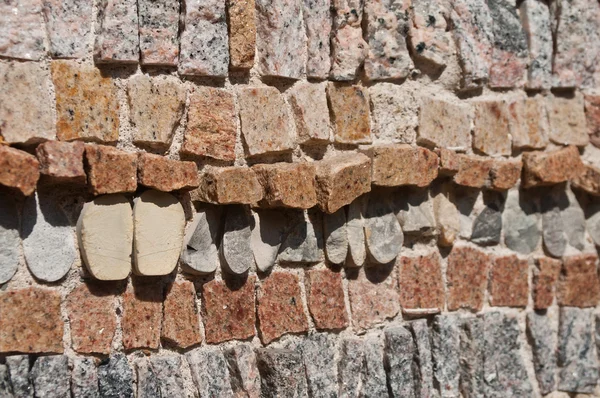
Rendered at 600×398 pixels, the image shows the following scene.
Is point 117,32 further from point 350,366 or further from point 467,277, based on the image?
point 467,277

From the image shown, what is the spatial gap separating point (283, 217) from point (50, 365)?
690 mm

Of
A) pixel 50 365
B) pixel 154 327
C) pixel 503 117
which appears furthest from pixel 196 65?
pixel 503 117

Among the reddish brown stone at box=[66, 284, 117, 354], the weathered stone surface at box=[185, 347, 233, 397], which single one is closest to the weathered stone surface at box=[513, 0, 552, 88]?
the weathered stone surface at box=[185, 347, 233, 397]

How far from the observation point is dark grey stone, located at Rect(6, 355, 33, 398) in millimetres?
1864

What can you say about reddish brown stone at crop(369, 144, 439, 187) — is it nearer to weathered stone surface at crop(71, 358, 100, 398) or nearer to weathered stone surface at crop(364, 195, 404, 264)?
weathered stone surface at crop(364, 195, 404, 264)

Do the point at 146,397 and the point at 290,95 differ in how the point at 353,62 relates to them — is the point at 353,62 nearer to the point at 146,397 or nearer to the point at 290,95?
the point at 290,95

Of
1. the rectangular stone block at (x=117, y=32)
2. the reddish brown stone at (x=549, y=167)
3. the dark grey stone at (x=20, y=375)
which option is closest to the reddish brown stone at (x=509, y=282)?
the reddish brown stone at (x=549, y=167)

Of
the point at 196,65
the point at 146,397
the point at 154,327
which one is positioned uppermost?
the point at 196,65

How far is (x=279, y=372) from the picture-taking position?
7.37 ft

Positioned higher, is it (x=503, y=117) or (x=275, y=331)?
(x=503, y=117)

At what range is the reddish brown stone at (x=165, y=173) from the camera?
202 cm

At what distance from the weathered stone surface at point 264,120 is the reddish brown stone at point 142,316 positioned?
0.41 meters

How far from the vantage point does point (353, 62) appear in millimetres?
2439

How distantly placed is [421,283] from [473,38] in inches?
28.1
